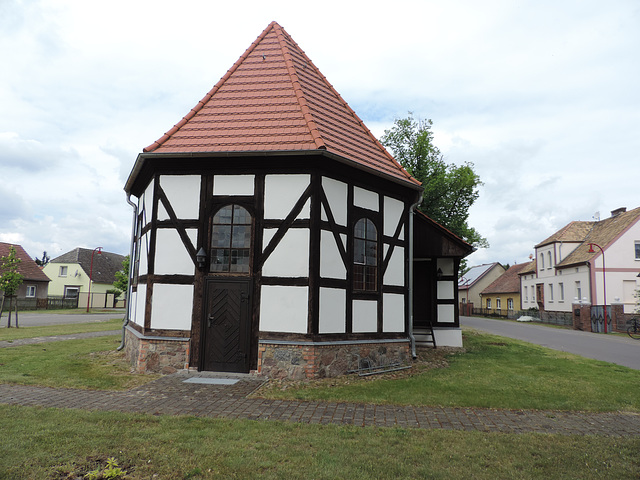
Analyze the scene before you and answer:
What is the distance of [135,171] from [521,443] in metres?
9.58

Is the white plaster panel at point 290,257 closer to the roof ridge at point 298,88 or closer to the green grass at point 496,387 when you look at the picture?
the roof ridge at point 298,88

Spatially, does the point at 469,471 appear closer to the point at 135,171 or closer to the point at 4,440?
the point at 4,440

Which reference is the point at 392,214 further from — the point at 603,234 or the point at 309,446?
the point at 603,234

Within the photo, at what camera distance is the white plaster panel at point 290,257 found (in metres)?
8.84

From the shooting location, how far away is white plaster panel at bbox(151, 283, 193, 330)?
9.12m

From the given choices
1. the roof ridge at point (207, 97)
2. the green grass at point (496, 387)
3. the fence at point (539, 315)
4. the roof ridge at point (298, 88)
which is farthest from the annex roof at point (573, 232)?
the roof ridge at point (207, 97)

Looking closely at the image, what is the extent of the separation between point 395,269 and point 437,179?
17.8 metres

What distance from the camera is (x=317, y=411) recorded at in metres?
6.32

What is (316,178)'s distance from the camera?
9.02 m

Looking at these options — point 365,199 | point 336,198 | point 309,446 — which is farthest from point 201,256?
point 309,446

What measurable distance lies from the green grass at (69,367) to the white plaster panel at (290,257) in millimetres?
3199

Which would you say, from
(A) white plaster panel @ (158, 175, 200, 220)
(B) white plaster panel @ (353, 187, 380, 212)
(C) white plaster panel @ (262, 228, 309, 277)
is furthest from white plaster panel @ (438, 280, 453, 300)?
(A) white plaster panel @ (158, 175, 200, 220)

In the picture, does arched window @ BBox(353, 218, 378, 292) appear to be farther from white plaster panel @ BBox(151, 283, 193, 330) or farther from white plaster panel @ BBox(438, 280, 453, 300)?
white plaster panel @ BBox(438, 280, 453, 300)

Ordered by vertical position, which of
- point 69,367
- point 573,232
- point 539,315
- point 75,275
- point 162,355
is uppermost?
point 573,232
